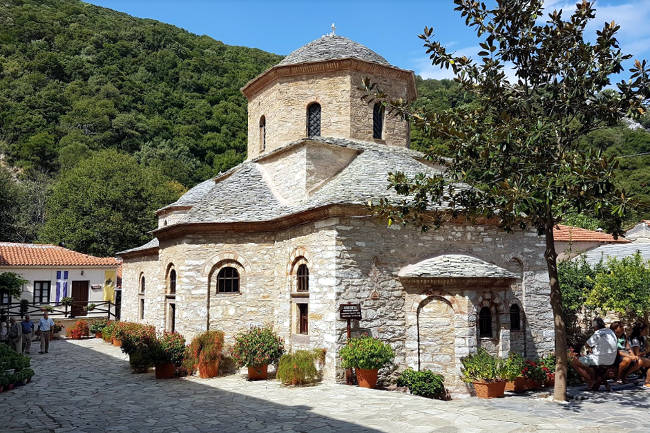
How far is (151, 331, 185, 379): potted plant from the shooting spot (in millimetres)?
12242

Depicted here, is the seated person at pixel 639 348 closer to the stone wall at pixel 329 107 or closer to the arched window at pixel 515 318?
the arched window at pixel 515 318

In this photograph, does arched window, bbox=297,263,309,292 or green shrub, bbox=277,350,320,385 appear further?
arched window, bbox=297,263,309,292

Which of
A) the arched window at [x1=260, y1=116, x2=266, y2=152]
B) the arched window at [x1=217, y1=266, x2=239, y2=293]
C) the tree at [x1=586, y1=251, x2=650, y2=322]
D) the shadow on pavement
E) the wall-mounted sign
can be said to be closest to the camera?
the shadow on pavement

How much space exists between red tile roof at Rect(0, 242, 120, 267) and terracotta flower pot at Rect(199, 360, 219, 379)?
61.6ft

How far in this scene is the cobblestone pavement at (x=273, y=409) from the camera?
7.34m

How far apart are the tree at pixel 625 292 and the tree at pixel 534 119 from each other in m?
6.97

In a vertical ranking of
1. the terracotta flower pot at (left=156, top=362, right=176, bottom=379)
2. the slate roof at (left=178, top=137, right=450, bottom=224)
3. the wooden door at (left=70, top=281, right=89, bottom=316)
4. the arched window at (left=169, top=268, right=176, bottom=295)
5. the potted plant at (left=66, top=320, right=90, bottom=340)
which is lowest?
the potted plant at (left=66, top=320, right=90, bottom=340)

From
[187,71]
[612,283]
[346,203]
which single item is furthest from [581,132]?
[187,71]

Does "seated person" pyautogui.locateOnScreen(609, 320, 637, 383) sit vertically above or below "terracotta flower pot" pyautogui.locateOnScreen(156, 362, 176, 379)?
above

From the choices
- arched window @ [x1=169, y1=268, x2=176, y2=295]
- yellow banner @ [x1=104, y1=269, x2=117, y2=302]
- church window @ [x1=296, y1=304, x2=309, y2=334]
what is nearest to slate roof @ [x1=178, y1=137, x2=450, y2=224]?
arched window @ [x1=169, y1=268, x2=176, y2=295]

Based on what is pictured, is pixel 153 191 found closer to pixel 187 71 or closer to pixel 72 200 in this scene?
pixel 72 200

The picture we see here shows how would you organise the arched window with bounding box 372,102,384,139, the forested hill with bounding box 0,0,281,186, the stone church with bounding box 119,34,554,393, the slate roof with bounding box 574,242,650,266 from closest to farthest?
the stone church with bounding box 119,34,554,393, the arched window with bounding box 372,102,384,139, the slate roof with bounding box 574,242,650,266, the forested hill with bounding box 0,0,281,186

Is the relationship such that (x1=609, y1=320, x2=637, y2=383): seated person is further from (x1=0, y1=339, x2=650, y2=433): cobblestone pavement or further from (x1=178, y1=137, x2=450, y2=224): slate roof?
(x1=178, y1=137, x2=450, y2=224): slate roof

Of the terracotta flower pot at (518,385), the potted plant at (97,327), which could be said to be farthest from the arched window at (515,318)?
the potted plant at (97,327)
